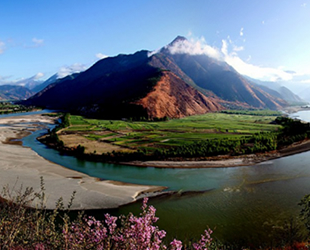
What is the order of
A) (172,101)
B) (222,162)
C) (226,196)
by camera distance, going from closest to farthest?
(226,196), (222,162), (172,101)

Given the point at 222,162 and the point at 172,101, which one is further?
the point at 172,101

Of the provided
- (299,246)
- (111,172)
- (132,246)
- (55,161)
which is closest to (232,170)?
(111,172)

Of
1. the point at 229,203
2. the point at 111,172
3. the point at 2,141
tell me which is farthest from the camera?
the point at 2,141

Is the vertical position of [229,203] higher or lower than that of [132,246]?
lower

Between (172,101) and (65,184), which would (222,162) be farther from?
(172,101)

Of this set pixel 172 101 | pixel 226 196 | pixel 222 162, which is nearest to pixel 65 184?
pixel 226 196

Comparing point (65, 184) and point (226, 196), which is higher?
point (65, 184)

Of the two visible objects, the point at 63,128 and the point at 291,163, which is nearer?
the point at 291,163

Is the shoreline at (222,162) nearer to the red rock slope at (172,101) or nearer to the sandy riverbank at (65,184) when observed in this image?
the sandy riverbank at (65,184)

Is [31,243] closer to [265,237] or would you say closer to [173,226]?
[173,226]

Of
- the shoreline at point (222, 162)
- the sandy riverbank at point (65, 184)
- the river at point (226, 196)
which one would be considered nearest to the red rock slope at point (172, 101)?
the shoreline at point (222, 162)
